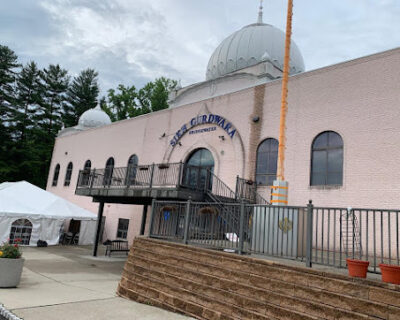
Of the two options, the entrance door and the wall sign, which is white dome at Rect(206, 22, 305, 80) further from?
the entrance door

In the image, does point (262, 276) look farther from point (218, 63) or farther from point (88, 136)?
point (88, 136)

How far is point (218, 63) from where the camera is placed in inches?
884

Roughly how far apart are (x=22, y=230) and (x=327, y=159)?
662 inches

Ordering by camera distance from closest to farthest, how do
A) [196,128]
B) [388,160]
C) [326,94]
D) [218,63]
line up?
[388,160]
[326,94]
[196,128]
[218,63]

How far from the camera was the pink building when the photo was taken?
11.4 meters

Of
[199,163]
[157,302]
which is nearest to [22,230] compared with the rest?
[199,163]

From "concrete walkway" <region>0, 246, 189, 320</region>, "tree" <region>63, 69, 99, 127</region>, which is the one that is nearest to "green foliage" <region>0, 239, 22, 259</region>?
"concrete walkway" <region>0, 246, 189, 320</region>

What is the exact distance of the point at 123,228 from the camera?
2150 centimetres

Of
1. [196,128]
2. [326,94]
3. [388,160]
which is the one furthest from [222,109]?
[388,160]

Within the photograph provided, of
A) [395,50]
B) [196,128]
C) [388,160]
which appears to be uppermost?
[395,50]

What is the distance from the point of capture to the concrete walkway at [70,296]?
655 centimetres

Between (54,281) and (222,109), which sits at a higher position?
(222,109)

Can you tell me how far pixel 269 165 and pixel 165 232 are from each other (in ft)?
21.4

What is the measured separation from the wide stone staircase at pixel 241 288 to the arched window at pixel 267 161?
6963mm
